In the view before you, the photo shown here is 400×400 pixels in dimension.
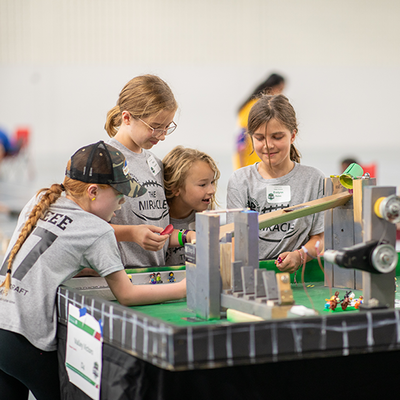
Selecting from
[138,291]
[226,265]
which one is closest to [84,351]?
[138,291]

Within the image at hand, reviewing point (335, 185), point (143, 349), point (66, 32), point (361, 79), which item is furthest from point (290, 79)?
point (143, 349)

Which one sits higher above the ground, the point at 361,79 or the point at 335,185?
the point at 361,79

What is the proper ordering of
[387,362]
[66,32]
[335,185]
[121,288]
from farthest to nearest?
1. [66,32]
2. [335,185]
3. [121,288]
4. [387,362]

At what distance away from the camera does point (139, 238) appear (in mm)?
1594

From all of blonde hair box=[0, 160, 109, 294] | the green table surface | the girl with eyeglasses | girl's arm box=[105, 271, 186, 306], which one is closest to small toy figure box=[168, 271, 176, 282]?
the green table surface

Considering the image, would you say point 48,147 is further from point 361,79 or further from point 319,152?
point 361,79

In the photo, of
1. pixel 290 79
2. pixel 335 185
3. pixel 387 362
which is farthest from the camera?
pixel 290 79

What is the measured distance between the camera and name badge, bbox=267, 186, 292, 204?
1.86 meters

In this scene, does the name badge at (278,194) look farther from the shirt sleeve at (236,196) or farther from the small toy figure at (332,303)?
the small toy figure at (332,303)

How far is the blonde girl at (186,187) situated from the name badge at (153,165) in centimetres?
8

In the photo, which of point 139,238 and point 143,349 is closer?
point 143,349

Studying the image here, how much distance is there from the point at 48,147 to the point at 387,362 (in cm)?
431

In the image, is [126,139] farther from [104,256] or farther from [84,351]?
[84,351]

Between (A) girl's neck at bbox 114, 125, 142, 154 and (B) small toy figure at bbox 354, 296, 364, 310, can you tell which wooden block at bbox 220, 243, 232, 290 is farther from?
(A) girl's neck at bbox 114, 125, 142, 154
